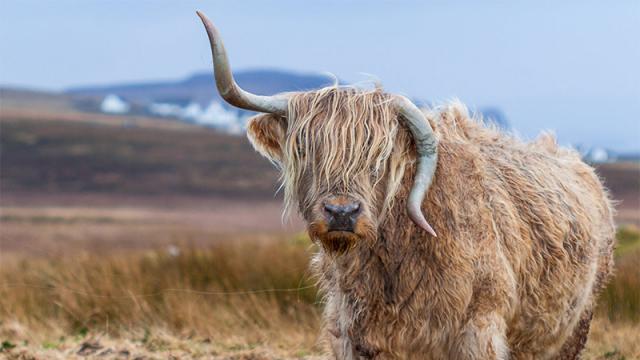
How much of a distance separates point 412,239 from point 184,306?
4765 millimetres

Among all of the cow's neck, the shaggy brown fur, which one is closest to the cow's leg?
the shaggy brown fur

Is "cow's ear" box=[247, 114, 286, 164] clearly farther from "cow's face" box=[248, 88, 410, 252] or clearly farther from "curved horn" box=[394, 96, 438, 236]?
"curved horn" box=[394, 96, 438, 236]

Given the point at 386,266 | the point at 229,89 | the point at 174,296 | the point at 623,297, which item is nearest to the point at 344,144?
the point at 229,89

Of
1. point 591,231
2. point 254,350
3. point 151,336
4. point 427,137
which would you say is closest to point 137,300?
point 151,336

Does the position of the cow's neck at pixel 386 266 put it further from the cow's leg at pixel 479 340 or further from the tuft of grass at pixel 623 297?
the tuft of grass at pixel 623 297

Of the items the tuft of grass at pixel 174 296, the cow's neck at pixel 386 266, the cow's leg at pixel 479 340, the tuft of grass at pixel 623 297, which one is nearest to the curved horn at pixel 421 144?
the cow's neck at pixel 386 266

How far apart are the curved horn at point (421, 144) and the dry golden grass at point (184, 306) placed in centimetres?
272

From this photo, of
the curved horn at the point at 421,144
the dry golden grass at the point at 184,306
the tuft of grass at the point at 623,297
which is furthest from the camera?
the tuft of grass at the point at 623,297

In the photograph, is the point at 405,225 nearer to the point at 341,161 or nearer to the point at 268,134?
the point at 341,161

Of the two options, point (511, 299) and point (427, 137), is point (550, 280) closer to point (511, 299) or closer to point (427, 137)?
point (511, 299)

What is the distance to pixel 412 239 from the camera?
5133 mm

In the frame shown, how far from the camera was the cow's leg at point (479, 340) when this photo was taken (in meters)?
5.10

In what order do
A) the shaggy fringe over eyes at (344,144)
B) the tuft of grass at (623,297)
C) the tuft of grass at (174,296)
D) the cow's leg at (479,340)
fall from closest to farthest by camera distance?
1. the shaggy fringe over eyes at (344,144)
2. the cow's leg at (479,340)
3. the tuft of grass at (174,296)
4. the tuft of grass at (623,297)

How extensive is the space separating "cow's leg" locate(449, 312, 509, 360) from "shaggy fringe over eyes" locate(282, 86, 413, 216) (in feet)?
2.55
